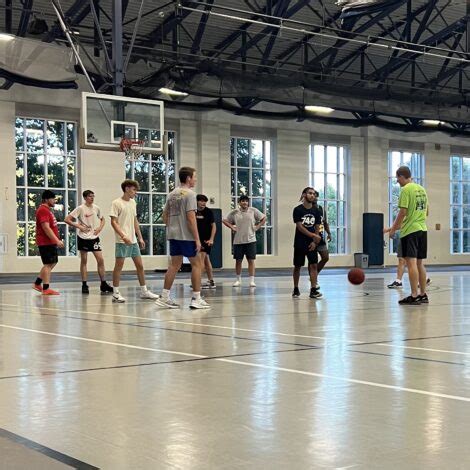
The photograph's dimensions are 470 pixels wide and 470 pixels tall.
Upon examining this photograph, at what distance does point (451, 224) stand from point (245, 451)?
3260 centimetres

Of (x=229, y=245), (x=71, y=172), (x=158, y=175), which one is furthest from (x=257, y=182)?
(x=71, y=172)

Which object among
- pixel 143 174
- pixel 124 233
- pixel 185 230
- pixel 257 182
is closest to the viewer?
pixel 185 230

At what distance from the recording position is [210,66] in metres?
22.2

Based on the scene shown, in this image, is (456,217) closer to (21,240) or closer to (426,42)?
(426,42)

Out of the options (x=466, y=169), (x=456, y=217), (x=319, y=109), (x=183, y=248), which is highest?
(x=319, y=109)

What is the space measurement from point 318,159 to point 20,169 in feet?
40.3

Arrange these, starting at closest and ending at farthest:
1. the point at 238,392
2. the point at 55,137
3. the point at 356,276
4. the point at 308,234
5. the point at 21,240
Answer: the point at 238,392 < the point at 308,234 < the point at 356,276 < the point at 21,240 < the point at 55,137

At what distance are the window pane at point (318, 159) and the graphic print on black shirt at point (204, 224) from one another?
16.8 m

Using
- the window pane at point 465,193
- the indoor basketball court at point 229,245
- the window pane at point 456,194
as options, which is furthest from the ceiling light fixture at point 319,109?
the window pane at point 465,193

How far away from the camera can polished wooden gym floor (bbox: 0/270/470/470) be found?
297 cm

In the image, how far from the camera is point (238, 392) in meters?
4.18

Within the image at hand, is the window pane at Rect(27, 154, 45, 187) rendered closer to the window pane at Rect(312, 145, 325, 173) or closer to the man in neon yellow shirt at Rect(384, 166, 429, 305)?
the window pane at Rect(312, 145, 325, 173)

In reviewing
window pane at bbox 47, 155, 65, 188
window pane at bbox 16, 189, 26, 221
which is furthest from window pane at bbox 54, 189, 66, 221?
window pane at bbox 16, 189, 26, 221

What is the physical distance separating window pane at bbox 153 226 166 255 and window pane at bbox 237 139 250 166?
13.7ft
